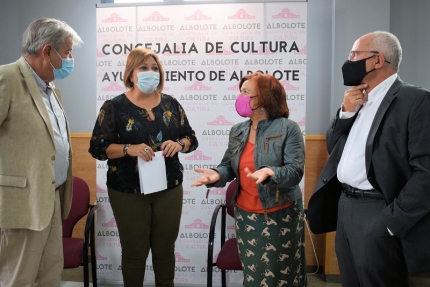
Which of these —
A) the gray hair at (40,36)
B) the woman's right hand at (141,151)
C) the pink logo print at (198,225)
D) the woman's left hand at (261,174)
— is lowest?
the pink logo print at (198,225)

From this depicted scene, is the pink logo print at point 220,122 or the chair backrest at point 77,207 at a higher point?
the pink logo print at point 220,122

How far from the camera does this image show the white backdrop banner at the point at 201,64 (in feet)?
10.6

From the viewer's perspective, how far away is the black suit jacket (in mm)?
1622

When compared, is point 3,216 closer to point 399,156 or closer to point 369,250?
point 369,250

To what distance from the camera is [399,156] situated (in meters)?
1.72

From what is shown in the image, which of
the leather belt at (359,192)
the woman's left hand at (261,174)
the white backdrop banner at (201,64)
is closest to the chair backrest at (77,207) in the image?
the white backdrop banner at (201,64)

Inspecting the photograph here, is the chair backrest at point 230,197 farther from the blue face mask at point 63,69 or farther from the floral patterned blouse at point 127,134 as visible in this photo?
the blue face mask at point 63,69

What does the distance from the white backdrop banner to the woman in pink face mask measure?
107 centimetres

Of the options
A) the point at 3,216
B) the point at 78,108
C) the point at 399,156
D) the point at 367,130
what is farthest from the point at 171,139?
the point at 78,108

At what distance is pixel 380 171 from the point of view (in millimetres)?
1730

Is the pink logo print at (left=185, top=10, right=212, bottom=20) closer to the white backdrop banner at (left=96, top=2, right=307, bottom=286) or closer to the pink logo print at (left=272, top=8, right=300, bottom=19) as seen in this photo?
the white backdrop banner at (left=96, top=2, right=307, bottom=286)

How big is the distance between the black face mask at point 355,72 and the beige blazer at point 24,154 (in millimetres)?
1542

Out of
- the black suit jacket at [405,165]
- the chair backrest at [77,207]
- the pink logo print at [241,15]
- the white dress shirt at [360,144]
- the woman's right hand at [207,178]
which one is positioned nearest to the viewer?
the black suit jacket at [405,165]

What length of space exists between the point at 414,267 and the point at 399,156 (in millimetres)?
484
